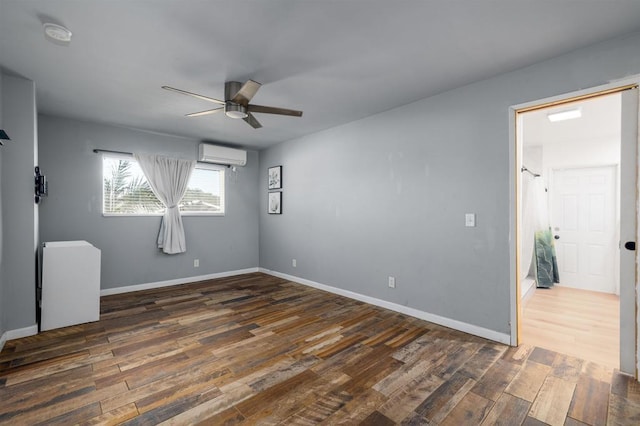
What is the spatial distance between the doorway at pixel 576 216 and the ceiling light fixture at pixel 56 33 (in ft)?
14.3

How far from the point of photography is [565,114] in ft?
11.1

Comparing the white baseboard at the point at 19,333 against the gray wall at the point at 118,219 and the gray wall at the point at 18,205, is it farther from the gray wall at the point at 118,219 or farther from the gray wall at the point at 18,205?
the gray wall at the point at 118,219

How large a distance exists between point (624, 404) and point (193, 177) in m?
5.58

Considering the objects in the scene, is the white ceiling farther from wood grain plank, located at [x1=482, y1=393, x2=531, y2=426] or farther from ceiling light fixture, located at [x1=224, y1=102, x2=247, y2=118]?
wood grain plank, located at [x1=482, y1=393, x2=531, y2=426]

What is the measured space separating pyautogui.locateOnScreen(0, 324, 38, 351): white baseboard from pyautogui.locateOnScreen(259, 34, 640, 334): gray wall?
326cm

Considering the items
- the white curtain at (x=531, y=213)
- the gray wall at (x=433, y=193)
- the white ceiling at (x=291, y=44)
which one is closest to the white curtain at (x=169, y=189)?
the white ceiling at (x=291, y=44)

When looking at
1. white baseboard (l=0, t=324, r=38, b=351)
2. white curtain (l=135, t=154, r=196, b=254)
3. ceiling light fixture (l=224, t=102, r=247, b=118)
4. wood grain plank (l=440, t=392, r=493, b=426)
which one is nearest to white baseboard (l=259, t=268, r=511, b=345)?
wood grain plank (l=440, t=392, r=493, b=426)

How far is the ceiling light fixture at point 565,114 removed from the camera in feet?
10.8

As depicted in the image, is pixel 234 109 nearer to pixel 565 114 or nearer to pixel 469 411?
pixel 469 411

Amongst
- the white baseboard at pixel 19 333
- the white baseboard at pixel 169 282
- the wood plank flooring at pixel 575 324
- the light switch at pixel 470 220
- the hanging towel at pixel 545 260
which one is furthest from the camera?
the hanging towel at pixel 545 260

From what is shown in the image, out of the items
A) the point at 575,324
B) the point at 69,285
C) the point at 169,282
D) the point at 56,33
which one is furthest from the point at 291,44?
the point at 169,282

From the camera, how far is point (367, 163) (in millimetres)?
3936

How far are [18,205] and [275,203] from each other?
3375mm

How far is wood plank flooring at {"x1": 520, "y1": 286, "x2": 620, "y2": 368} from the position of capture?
259 cm
